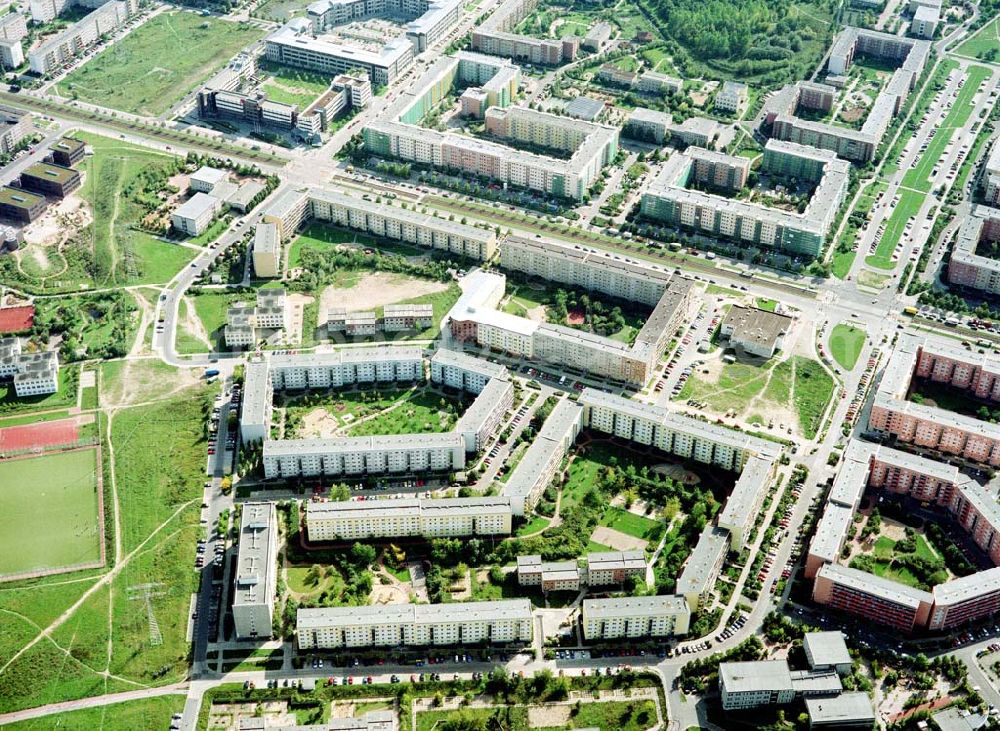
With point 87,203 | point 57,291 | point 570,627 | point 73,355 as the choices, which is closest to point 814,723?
point 570,627

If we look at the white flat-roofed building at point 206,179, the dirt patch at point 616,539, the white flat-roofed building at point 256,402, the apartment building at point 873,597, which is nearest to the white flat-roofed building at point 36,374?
the white flat-roofed building at point 256,402

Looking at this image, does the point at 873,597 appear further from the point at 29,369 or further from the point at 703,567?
the point at 29,369

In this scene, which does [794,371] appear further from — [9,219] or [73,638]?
[9,219]

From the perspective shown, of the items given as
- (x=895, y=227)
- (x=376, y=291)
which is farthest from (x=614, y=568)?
(x=895, y=227)

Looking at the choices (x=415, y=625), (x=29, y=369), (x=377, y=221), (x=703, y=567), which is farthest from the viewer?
(x=377, y=221)

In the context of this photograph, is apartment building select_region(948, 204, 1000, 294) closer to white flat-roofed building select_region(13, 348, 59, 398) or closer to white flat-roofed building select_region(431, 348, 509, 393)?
white flat-roofed building select_region(431, 348, 509, 393)

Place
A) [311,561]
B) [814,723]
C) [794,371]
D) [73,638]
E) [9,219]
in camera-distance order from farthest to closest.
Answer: [9,219] → [794,371] → [311,561] → [73,638] → [814,723]
